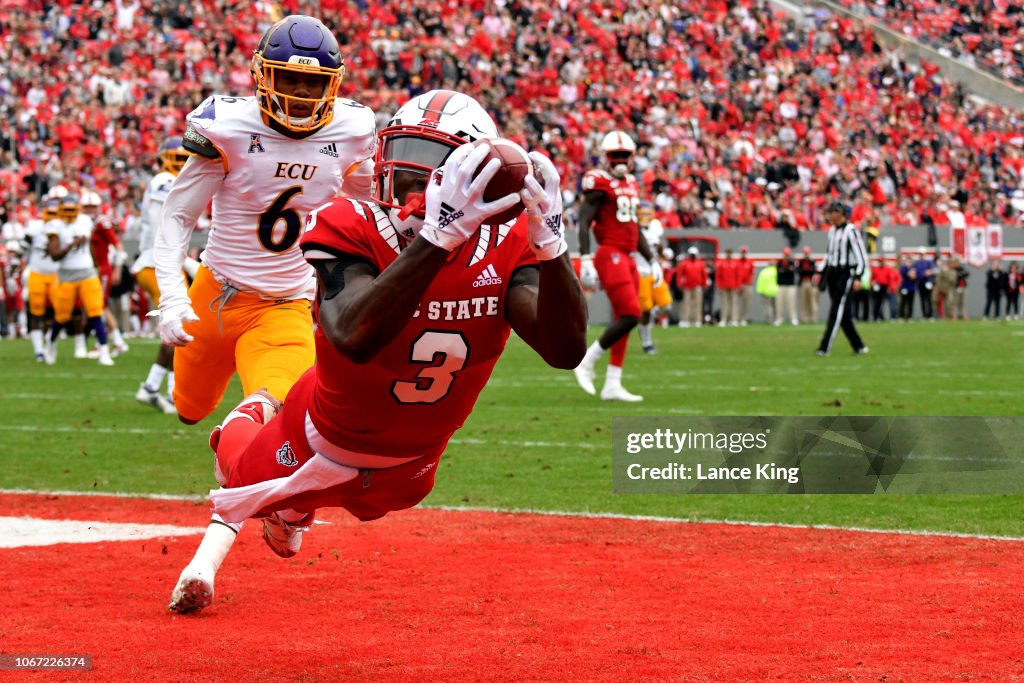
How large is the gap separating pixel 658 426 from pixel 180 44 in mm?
21378

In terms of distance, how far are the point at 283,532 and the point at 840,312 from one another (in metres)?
14.8

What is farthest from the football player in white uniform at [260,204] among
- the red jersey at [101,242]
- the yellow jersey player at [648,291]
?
the red jersey at [101,242]

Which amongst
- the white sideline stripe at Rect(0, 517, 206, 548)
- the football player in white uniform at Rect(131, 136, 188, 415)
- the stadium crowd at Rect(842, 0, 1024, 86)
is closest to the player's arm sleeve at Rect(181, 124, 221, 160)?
the white sideline stripe at Rect(0, 517, 206, 548)

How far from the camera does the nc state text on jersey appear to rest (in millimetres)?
3814

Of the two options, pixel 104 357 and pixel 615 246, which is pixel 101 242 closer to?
pixel 104 357

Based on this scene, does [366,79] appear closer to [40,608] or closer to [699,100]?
[699,100]

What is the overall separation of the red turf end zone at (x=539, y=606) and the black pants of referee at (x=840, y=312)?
12149 mm

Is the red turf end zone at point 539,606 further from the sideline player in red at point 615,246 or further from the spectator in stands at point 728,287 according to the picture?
the spectator in stands at point 728,287

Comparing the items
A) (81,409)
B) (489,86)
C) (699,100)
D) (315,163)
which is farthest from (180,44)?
(315,163)

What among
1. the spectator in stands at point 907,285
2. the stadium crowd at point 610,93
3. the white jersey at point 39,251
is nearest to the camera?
the white jersey at point 39,251

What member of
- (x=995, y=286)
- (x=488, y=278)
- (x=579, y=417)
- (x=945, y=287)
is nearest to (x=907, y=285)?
(x=945, y=287)

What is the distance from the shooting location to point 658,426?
32.3 feet

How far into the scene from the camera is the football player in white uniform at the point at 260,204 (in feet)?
19.0

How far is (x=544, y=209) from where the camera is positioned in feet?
11.4
